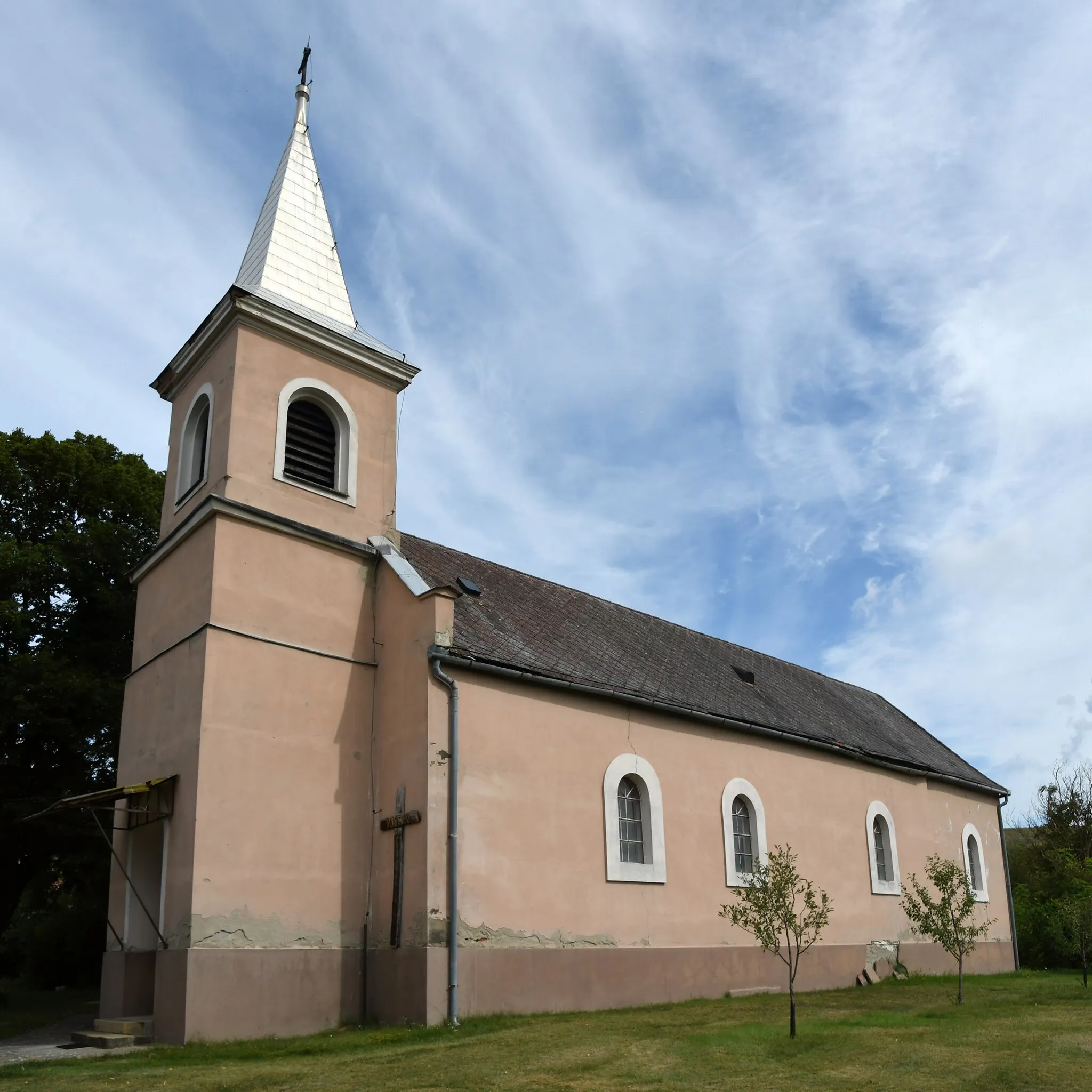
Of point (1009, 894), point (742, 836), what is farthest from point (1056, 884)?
point (742, 836)

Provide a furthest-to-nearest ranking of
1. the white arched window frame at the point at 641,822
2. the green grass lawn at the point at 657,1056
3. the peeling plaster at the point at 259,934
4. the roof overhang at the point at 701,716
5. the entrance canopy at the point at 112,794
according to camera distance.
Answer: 1. the white arched window frame at the point at 641,822
2. the roof overhang at the point at 701,716
3. the entrance canopy at the point at 112,794
4. the peeling plaster at the point at 259,934
5. the green grass lawn at the point at 657,1056

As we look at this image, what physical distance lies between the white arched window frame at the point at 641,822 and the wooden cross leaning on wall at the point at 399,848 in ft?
11.0

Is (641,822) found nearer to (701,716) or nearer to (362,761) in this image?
(701,716)

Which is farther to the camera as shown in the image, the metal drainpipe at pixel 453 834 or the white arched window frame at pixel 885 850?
the white arched window frame at pixel 885 850

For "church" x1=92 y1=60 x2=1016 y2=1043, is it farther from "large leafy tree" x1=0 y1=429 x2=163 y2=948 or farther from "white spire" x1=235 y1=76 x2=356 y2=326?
"large leafy tree" x1=0 y1=429 x2=163 y2=948

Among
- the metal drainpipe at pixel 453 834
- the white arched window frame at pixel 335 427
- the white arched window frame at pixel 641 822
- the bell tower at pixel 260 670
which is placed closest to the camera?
the metal drainpipe at pixel 453 834

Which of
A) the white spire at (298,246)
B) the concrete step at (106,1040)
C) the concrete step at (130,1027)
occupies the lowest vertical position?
the concrete step at (106,1040)

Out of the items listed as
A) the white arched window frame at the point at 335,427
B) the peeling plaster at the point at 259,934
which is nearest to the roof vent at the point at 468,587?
the white arched window frame at the point at 335,427

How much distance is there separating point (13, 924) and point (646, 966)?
1094 inches

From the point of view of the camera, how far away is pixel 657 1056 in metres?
10.3

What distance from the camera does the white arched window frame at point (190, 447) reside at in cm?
1689

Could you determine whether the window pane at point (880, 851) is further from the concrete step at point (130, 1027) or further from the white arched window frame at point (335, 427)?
the concrete step at point (130, 1027)

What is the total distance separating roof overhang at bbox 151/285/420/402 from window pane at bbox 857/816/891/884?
13.8 meters

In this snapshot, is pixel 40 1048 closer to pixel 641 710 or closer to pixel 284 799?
pixel 284 799
